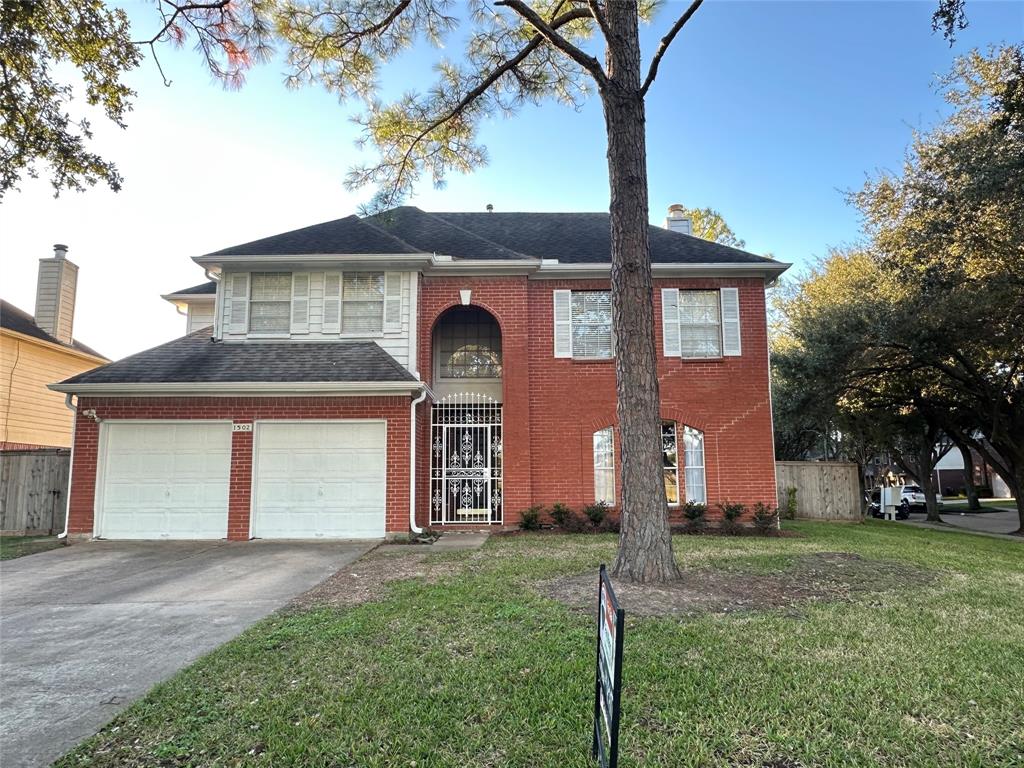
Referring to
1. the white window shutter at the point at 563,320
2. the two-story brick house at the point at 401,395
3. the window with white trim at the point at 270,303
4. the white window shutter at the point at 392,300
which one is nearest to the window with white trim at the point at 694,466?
the two-story brick house at the point at 401,395

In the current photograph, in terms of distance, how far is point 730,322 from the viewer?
12.6 m

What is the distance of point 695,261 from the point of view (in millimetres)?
12562

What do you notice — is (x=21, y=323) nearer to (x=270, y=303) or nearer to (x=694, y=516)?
(x=270, y=303)

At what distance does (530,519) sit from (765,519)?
4.88 m

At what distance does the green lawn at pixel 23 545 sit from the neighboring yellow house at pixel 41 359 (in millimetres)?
6732

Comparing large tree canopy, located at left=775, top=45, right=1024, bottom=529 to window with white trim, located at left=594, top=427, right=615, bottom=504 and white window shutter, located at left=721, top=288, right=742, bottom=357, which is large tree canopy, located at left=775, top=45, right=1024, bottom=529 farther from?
window with white trim, located at left=594, top=427, right=615, bottom=504

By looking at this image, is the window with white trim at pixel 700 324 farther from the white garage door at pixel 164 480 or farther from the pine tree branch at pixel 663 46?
the white garage door at pixel 164 480

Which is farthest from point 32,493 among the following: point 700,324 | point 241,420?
point 700,324

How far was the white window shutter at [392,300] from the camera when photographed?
1204 centimetres

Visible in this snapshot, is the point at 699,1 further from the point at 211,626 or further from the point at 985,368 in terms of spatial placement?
the point at 985,368

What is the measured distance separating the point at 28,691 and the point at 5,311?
18922mm

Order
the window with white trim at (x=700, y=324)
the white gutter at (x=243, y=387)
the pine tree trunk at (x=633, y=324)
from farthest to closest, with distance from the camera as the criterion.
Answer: the window with white trim at (x=700, y=324), the white gutter at (x=243, y=387), the pine tree trunk at (x=633, y=324)

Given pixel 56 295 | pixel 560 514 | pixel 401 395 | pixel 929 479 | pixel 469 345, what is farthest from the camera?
Result: pixel 929 479

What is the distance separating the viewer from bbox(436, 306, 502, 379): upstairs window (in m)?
13.4
